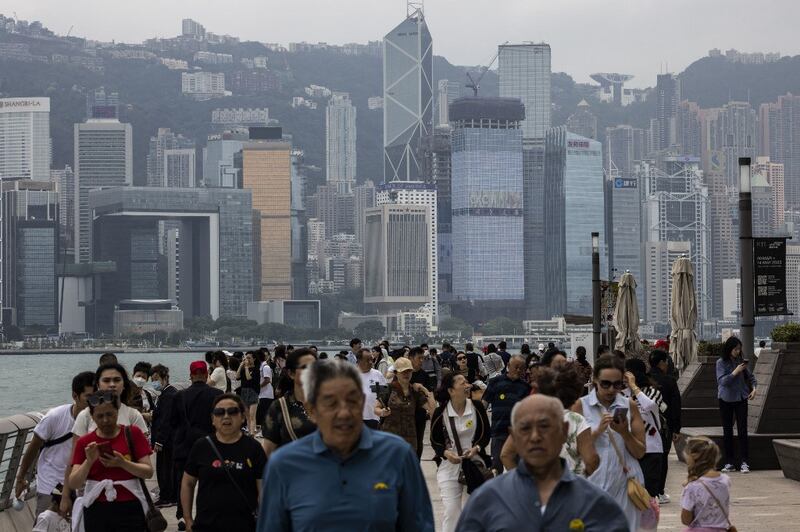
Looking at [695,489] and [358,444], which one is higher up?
[358,444]

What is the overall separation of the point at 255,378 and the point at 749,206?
26.2ft

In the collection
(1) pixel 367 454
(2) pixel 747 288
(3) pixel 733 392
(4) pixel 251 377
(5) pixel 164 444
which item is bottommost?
(5) pixel 164 444

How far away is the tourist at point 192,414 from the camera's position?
10578 mm

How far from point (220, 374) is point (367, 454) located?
50.0ft

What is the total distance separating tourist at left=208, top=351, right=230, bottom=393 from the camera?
64.4ft

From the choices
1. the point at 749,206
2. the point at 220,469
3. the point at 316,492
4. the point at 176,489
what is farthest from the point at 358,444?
the point at 749,206

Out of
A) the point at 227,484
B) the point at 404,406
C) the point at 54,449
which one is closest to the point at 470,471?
the point at 404,406

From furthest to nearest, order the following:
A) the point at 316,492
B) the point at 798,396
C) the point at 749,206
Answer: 1. the point at 749,206
2. the point at 798,396
3. the point at 316,492

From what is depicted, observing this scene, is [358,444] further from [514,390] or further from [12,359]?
[12,359]

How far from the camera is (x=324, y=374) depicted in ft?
15.6

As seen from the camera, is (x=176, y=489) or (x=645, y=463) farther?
(x=176, y=489)

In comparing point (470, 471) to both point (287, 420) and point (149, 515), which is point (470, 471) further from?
point (149, 515)

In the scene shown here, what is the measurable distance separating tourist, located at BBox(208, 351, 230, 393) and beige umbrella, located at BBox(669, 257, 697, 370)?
758 centimetres

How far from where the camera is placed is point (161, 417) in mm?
13227
